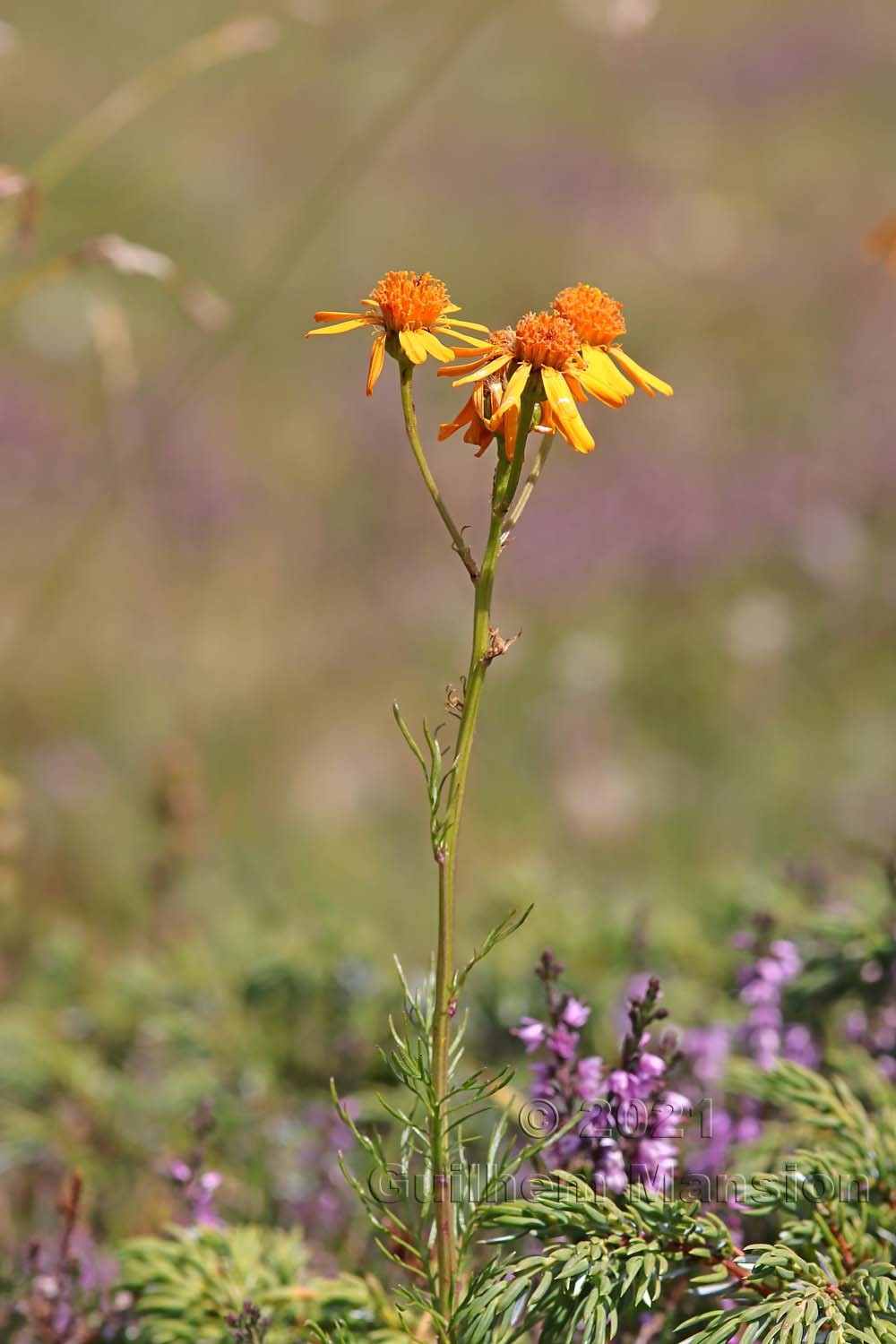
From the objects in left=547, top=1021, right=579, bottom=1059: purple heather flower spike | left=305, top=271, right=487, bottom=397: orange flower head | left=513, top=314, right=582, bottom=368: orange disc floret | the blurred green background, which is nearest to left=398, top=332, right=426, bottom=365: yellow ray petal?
left=305, top=271, right=487, bottom=397: orange flower head

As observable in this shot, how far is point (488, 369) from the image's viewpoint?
1.26 meters

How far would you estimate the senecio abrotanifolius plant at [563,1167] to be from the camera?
4.22 feet

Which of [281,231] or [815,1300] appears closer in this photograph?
[815,1300]

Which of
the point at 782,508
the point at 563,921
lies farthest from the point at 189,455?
the point at 563,921

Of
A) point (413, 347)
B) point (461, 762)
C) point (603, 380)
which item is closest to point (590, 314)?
point (603, 380)

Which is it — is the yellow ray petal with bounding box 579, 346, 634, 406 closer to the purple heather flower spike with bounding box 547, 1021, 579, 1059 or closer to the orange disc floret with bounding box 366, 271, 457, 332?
the orange disc floret with bounding box 366, 271, 457, 332

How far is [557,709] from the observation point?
5.75 m

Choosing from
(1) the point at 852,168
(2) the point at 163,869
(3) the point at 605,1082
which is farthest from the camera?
(1) the point at 852,168

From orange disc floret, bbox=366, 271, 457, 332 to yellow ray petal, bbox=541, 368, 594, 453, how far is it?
0.17 m

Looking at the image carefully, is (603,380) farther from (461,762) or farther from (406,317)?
(461,762)

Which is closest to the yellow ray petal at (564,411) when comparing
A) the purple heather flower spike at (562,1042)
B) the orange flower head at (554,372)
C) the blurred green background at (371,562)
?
the orange flower head at (554,372)

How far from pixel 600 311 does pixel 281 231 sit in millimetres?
7798

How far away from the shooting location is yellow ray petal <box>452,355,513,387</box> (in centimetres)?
126

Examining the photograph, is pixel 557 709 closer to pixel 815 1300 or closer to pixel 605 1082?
pixel 605 1082
